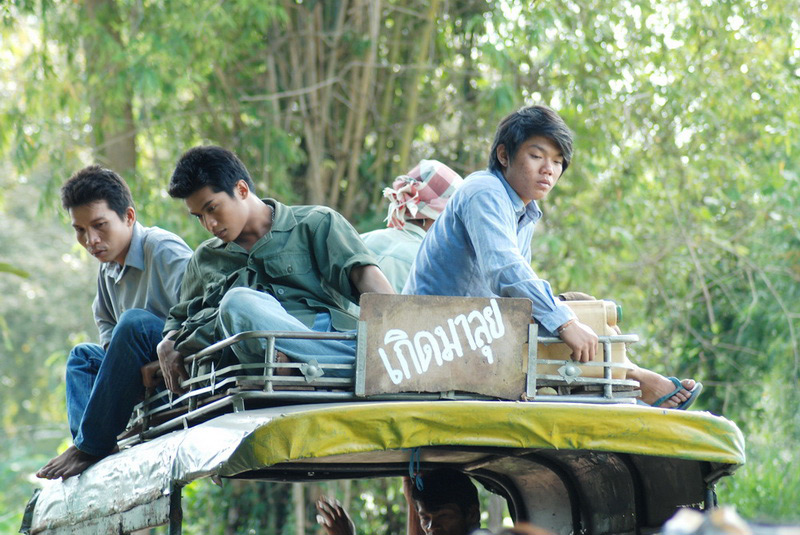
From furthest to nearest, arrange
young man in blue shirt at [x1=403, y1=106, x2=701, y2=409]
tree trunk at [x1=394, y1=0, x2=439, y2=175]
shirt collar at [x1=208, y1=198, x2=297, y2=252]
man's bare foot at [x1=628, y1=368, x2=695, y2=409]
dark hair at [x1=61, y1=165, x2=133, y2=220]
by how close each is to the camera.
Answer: tree trunk at [x1=394, y1=0, x2=439, y2=175] → dark hair at [x1=61, y1=165, x2=133, y2=220] → shirt collar at [x1=208, y1=198, x2=297, y2=252] → man's bare foot at [x1=628, y1=368, x2=695, y2=409] → young man in blue shirt at [x1=403, y1=106, x2=701, y2=409]

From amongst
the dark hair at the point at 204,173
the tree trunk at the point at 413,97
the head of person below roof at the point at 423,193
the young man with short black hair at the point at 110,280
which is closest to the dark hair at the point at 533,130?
the dark hair at the point at 204,173

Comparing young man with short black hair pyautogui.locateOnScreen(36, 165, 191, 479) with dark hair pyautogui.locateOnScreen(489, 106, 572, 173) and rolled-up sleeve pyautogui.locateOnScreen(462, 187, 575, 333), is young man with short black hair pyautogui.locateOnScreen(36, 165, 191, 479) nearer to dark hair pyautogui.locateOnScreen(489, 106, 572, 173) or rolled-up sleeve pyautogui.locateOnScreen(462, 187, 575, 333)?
rolled-up sleeve pyautogui.locateOnScreen(462, 187, 575, 333)

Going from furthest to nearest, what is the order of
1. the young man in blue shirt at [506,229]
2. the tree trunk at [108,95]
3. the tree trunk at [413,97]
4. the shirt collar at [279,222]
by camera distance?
1. the tree trunk at [413,97]
2. the tree trunk at [108,95]
3. the shirt collar at [279,222]
4. the young man in blue shirt at [506,229]

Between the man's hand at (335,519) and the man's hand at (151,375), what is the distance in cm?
100

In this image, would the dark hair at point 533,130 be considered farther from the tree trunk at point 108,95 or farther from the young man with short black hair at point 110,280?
the tree trunk at point 108,95

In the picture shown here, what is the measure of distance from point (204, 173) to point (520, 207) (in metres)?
1.13

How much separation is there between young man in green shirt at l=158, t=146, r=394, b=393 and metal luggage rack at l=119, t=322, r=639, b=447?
242 mm

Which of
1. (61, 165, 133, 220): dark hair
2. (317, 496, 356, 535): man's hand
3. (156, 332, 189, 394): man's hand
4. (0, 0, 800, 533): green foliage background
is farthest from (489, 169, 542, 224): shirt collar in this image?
(0, 0, 800, 533): green foliage background

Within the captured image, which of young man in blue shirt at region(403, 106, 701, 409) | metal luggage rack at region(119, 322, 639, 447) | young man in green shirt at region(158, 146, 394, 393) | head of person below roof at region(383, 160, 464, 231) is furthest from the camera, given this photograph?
head of person below roof at region(383, 160, 464, 231)

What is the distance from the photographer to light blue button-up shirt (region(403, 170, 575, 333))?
3705mm

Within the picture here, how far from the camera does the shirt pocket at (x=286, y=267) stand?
13.5 ft

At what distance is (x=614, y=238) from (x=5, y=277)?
12.5 metres

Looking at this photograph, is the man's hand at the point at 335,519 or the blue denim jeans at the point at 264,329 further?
the man's hand at the point at 335,519

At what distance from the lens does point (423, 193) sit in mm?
5621
